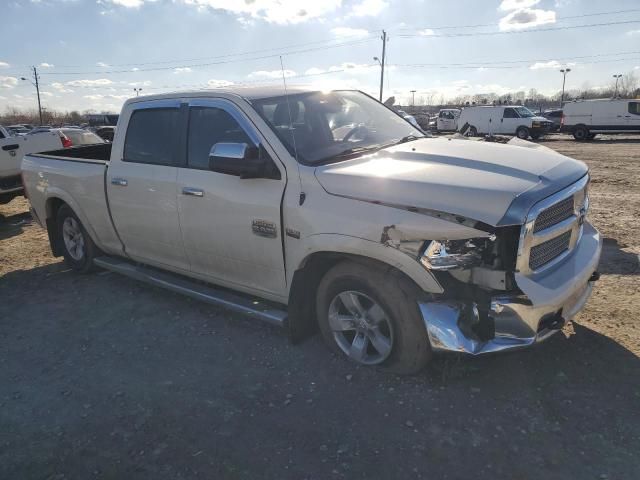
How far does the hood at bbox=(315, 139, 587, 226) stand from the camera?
282 centimetres

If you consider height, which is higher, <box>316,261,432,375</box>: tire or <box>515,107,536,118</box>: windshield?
<box>515,107,536,118</box>: windshield

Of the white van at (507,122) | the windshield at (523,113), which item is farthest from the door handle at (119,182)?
the windshield at (523,113)

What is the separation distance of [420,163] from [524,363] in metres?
1.55

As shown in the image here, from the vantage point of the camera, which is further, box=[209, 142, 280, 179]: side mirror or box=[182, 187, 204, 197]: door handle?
box=[182, 187, 204, 197]: door handle

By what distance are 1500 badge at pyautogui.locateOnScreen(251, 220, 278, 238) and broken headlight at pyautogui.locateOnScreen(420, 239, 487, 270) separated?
114 centimetres

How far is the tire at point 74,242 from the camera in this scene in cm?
586

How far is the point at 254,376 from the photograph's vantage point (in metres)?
3.62

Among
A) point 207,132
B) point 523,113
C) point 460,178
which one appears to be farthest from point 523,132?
point 460,178

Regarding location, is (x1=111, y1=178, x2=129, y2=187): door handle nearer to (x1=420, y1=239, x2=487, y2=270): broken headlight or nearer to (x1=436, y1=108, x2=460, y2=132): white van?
(x1=420, y1=239, x2=487, y2=270): broken headlight

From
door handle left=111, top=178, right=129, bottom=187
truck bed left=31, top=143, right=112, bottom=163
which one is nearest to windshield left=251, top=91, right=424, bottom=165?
door handle left=111, top=178, right=129, bottom=187

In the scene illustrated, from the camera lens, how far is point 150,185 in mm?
4504

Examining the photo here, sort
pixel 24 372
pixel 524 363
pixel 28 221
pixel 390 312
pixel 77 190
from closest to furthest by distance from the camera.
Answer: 1. pixel 390 312
2. pixel 524 363
3. pixel 24 372
4. pixel 77 190
5. pixel 28 221

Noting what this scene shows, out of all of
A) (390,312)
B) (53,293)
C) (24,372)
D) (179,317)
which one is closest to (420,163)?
(390,312)

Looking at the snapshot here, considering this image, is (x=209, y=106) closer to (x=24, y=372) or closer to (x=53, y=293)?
(x=24, y=372)
